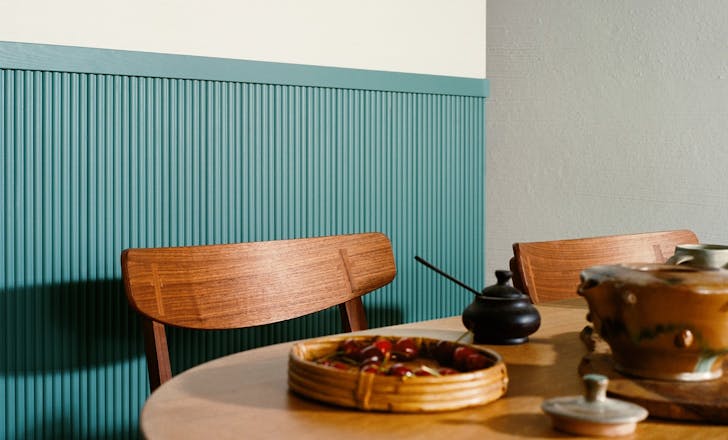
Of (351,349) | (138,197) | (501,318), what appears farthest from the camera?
(138,197)

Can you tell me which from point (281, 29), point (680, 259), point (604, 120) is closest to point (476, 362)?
point (680, 259)

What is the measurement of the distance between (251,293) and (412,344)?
622 millimetres

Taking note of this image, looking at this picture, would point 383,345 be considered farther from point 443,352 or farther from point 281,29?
point 281,29

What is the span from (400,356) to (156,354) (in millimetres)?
560

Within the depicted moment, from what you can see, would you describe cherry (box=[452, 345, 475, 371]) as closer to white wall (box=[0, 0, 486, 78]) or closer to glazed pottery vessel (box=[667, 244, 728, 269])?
glazed pottery vessel (box=[667, 244, 728, 269])

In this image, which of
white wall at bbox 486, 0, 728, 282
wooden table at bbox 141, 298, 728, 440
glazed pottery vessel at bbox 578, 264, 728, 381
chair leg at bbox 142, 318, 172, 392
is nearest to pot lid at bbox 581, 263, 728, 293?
glazed pottery vessel at bbox 578, 264, 728, 381

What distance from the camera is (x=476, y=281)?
309 centimetres

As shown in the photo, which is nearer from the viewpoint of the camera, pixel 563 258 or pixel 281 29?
pixel 563 258

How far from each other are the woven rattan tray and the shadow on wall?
1.27 meters

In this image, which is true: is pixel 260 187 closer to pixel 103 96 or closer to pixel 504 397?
pixel 103 96

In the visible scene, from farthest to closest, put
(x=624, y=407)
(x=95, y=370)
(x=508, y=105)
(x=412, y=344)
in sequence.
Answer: (x=508, y=105) → (x=95, y=370) → (x=412, y=344) → (x=624, y=407)

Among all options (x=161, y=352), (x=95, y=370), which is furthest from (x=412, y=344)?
(x=95, y=370)

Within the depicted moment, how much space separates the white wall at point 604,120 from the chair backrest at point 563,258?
1040 millimetres

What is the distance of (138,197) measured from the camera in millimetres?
2180
